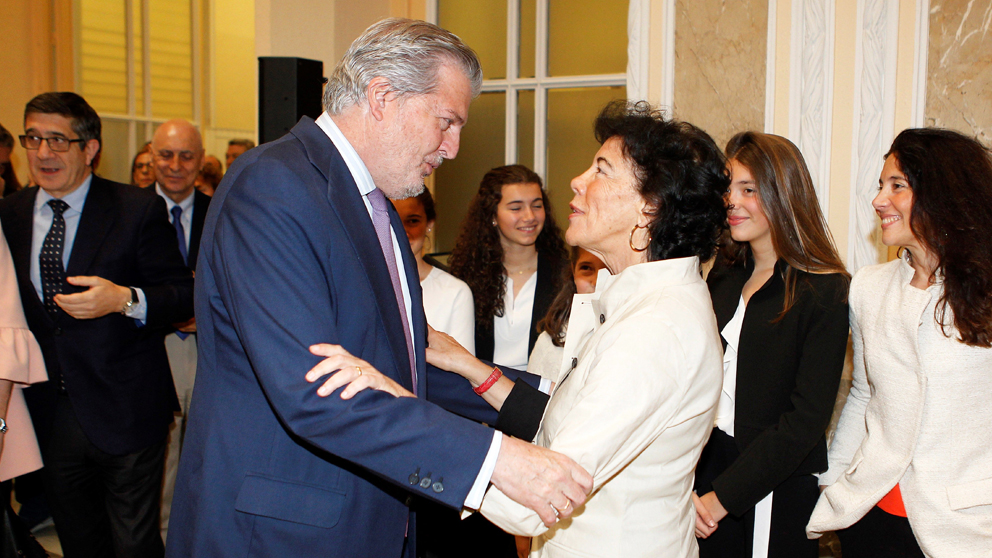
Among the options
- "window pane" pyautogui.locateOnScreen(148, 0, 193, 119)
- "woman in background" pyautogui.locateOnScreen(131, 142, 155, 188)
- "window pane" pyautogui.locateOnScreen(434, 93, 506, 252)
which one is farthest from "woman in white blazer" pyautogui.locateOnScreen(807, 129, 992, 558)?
"window pane" pyautogui.locateOnScreen(148, 0, 193, 119)

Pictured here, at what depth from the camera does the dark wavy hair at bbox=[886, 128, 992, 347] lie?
1970 mm

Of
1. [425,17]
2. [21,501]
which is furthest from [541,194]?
[21,501]

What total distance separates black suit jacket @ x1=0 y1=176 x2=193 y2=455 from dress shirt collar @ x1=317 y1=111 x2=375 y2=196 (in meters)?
1.63

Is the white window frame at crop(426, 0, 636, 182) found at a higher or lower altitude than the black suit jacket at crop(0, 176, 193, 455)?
higher

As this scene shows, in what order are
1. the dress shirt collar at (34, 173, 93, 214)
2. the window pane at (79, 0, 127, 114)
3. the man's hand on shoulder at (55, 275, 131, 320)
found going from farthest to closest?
the window pane at (79, 0, 127, 114)
the dress shirt collar at (34, 173, 93, 214)
the man's hand on shoulder at (55, 275, 131, 320)

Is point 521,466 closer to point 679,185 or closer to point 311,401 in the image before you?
point 311,401

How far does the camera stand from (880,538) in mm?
2094

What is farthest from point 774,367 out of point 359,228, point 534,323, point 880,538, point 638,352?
point 359,228

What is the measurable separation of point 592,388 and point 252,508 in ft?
2.30

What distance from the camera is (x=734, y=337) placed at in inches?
99.3

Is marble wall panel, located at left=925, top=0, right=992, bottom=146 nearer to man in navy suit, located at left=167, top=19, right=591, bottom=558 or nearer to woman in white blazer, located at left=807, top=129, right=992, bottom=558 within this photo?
woman in white blazer, located at left=807, top=129, right=992, bottom=558

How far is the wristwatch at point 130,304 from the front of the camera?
2.84 meters

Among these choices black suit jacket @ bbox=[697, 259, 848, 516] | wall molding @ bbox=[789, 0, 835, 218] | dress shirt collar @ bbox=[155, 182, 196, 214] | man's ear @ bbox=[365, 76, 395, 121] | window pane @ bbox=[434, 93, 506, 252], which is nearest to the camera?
man's ear @ bbox=[365, 76, 395, 121]

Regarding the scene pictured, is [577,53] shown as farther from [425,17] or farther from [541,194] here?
[541,194]
